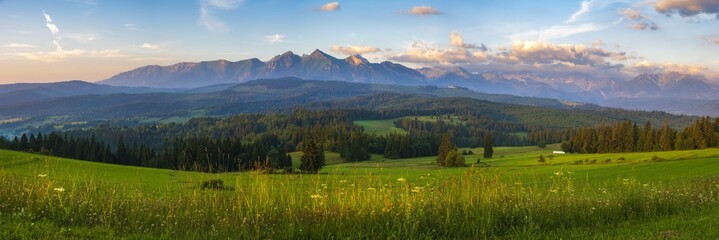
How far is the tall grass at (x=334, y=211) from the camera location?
8648 millimetres

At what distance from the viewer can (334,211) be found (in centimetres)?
944

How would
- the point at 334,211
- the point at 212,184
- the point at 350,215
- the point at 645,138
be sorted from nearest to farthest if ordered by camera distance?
1. the point at 350,215
2. the point at 334,211
3. the point at 212,184
4. the point at 645,138

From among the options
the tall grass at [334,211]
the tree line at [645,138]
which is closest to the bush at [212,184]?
the tall grass at [334,211]

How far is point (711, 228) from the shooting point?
9.14 m

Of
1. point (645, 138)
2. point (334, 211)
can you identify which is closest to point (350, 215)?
point (334, 211)

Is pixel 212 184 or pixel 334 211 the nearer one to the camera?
pixel 334 211

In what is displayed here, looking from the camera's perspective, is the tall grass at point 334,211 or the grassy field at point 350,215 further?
the tall grass at point 334,211

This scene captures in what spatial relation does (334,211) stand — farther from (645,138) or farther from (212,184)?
(645,138)

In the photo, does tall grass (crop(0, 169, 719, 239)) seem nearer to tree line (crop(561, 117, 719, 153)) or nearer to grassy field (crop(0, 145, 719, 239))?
grassy field (crop(0, 145, 719, 239))

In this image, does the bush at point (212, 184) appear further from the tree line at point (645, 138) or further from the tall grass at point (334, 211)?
the tree line at point (645, 138)

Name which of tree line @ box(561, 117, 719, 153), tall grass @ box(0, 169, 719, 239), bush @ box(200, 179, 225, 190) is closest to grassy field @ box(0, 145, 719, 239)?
tall grass @ box(0, 169, 719, 239)

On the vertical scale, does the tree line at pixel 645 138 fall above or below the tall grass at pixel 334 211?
below

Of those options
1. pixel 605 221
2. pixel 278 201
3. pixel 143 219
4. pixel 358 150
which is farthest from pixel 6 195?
pixel 358 150

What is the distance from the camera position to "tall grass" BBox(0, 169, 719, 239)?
28.4 feet
